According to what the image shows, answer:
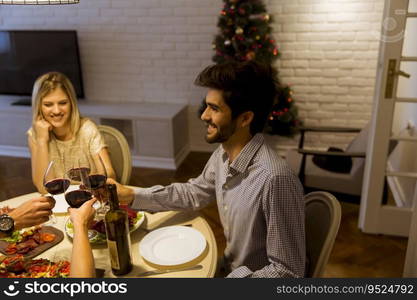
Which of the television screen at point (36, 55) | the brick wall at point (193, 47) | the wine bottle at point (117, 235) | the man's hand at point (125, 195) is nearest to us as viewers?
the wine bottle at point (117, 235)

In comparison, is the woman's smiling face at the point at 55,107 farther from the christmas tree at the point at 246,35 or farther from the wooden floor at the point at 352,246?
the christmas tree at the point at 246,35

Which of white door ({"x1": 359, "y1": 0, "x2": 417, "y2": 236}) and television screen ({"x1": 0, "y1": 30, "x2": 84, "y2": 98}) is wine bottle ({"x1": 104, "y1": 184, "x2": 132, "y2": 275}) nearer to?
white door ({"x1": 359, "y1": 0, "x2": 417, "y2": 236})

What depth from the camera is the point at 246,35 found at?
355 cm

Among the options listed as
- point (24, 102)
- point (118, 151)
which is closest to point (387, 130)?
point (118, 151)

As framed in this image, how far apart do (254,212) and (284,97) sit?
2517 mm

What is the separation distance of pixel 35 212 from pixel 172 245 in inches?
17.7

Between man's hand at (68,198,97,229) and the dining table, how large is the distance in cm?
10

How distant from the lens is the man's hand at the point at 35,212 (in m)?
1.32

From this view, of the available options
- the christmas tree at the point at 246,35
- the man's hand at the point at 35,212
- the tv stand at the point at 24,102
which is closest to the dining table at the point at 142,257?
the man's hand at the point at 35,212

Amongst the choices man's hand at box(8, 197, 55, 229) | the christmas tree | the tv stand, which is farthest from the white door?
the tv stand

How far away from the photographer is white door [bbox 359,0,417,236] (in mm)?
2346

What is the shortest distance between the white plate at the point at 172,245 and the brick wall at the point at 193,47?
9.03 feet

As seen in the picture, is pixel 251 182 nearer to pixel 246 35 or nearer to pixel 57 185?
pixel 57 185

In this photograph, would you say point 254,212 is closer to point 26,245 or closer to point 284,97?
point 26,245
